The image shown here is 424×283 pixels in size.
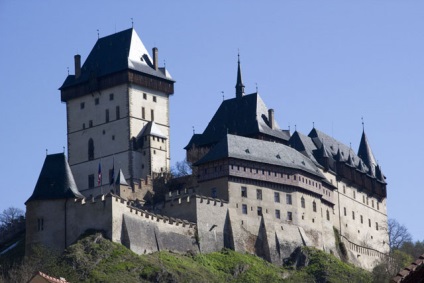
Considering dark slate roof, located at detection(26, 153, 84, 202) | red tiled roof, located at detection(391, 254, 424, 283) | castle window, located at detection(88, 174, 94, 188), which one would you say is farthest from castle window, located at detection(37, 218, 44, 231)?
red tiled roof, located at detection(391, 254, 424, 283)

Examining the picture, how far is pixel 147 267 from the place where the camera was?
202 ft

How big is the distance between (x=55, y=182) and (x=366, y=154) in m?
42.5

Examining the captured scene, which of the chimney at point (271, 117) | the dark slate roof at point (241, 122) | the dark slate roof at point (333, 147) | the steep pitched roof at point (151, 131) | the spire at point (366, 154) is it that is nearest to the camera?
the steep pitched roof at point (151, 131)

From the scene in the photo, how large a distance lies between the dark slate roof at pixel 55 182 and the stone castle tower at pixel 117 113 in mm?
11829

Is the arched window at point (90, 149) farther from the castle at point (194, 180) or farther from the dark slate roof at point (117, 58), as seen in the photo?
the dark slate roof at point (117, 58)

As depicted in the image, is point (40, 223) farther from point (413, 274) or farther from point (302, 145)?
point (413, 274)

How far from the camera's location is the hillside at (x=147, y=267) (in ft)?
196

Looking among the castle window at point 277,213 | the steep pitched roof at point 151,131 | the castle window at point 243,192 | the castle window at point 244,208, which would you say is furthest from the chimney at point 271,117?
the castle window at point 244,208

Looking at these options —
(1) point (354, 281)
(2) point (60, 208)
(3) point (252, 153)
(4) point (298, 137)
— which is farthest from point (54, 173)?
(4) point (298, 137)

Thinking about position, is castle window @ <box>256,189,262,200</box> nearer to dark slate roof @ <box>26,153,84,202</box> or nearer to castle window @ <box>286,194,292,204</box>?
castle window @ <box>286,194,292,204</box>

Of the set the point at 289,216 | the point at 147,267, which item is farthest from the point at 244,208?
the point at 147,267

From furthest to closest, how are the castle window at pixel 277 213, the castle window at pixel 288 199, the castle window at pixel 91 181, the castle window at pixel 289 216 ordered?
the castle window at pixel 91 181, the castle window at pixel 288 199, the castle window at pixel 289 216, the castle window at pixel 277 213

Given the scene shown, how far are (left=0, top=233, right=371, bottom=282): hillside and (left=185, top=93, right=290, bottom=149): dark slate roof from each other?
49.4 feet

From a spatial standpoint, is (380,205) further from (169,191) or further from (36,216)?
(36,216)
